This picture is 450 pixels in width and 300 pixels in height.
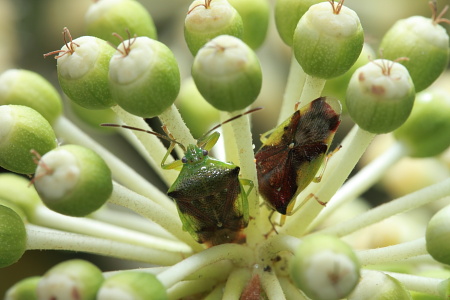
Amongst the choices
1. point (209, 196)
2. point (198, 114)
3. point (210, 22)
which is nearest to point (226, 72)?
Answer: point (210, 22)

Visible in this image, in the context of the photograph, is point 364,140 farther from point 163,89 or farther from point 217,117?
point 217,117

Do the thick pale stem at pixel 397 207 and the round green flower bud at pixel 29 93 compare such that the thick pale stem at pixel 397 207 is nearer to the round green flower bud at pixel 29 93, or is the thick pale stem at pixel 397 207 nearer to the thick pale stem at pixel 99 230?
the thick pale stem at pixel 99 230

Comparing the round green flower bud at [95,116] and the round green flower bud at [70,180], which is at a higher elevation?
the round green flower bud at [70,180]

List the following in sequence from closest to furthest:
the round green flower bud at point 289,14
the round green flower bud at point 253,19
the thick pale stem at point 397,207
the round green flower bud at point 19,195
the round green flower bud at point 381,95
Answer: the round green flower bud at point 381,95, the thick pale stem at point 397,207, the round green flower bud at point 289,14, the round green flower bud at point 19,195, the round green flower bud at point 253,19

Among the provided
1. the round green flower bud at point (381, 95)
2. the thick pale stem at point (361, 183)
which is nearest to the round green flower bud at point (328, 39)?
the round green flower bud at point (381, 95)

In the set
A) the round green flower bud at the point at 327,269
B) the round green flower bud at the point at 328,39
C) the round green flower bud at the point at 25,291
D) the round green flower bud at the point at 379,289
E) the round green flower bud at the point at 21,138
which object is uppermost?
the round green flower bud at the point at 328,39

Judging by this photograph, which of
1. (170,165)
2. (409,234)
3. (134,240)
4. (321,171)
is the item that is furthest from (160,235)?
(409,234)

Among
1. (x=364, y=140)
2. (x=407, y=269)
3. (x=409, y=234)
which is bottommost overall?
(x=409, y=234)
